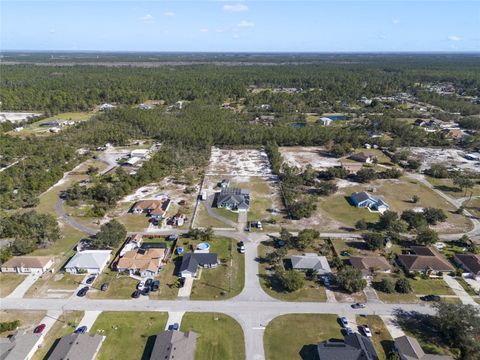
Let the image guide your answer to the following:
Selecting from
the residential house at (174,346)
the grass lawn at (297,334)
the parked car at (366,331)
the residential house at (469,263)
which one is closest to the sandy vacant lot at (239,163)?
the residential house at (469,263)

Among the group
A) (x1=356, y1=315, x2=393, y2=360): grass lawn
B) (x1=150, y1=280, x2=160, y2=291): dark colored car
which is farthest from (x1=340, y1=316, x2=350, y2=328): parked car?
(x1=150, y1=280, x2=160, y2=291): dark colored car

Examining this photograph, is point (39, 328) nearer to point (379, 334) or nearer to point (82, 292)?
point (82, 292)

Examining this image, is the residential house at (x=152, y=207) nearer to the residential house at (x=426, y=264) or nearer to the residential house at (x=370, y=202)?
the residential house at (x=370, y=202)

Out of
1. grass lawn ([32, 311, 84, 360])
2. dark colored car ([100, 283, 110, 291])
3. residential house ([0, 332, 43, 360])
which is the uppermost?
residential house ([0, 332, 43, 360])

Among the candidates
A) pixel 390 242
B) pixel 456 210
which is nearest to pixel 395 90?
pixel 456 210

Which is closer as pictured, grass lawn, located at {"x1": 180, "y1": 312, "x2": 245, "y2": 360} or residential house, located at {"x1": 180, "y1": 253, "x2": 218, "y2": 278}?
grass lawn, located at {"x1": 180, "y1": 312, "x2": 245, "y2": 360}

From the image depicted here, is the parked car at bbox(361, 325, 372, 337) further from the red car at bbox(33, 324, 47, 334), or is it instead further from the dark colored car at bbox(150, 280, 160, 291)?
the red car at bbox(33, 324, 47, 334)
